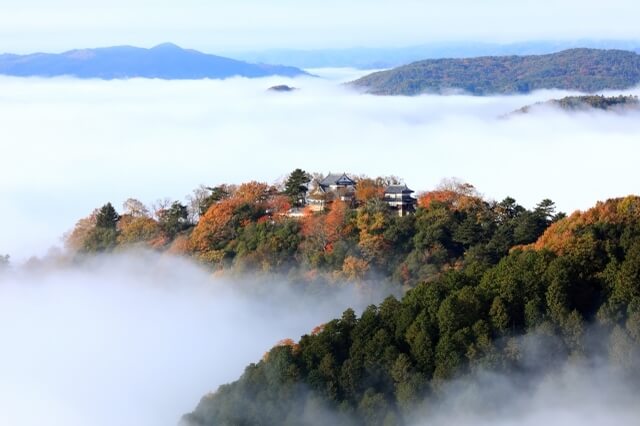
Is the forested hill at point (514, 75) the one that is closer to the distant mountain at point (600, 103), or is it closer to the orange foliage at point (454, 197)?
the distant mountain at point (600, 103)

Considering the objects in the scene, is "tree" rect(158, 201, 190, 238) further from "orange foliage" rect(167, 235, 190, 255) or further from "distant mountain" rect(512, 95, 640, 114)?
"distant mountain" rect(512, 95, 640, 114)

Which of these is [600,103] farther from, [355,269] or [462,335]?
[462,335]

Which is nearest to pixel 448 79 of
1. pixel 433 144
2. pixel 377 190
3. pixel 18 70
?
pixel 433 144

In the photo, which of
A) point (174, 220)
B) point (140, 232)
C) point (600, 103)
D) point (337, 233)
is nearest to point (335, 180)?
point (337, 233)

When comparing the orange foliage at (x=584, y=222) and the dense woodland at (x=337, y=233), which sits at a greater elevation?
the orange foliage at (x=584, y=222)

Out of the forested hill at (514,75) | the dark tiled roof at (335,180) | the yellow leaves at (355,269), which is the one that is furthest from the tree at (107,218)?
the forested hill at (514,75)

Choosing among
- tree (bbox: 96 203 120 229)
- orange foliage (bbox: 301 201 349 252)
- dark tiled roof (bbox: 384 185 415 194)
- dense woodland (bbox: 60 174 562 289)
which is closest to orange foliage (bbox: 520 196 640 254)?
dense woodland (bbox: 60 174 562 289)

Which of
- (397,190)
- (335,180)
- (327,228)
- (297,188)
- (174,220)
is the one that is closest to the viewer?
(327,228)

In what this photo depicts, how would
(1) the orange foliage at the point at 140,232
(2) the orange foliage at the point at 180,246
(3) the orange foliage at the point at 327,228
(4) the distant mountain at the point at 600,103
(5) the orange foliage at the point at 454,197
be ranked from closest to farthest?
1. (5) the orange foliage at the point at 454,197
2. (3) the orange foliage at the point at 327,228
3. (2) the orange foliage at the point at 180,246
4. (1) the orange foliage at the point at 140,232
5. (4) the distant mountain at the point at 600,103
